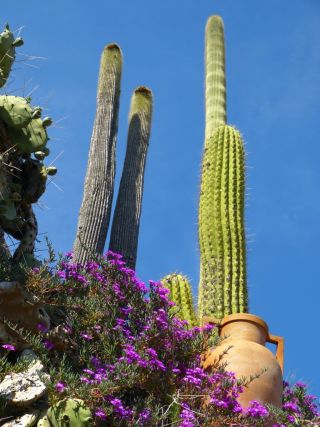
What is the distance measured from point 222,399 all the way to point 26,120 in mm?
1978

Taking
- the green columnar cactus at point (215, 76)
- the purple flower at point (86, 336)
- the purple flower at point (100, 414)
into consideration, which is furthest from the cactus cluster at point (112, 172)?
the purple flower at point (100, 414)

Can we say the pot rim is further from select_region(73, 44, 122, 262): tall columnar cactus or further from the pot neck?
select_region(73, 44, 122, 262): tall columnar cactus

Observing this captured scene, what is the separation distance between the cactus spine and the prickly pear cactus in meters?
2.62

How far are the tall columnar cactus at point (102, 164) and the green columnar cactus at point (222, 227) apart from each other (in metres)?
0.93

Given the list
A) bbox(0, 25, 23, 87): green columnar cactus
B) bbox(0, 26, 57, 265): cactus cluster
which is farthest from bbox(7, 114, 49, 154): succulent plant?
bbox(0, 25, 23, 87): green columnar cactus

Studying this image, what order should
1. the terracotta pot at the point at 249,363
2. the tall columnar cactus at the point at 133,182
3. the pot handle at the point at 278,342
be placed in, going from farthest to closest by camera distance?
the tall columnar cactus at the point at 133,182
the pot handle at the point at 278,342
the terracotta pot at the point at 249,363

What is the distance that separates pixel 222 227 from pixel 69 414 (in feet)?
10.7

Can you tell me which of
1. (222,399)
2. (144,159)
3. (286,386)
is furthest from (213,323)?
(144,159)

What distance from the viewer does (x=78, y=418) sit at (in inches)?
130

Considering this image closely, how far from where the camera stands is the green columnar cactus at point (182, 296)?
19.2ft

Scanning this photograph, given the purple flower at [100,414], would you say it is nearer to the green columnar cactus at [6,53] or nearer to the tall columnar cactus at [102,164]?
the green columnar cactus at [6,53]

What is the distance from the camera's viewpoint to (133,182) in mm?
7707

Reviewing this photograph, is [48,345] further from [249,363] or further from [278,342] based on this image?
[278,342]

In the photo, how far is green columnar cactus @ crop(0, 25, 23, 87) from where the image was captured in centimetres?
470
